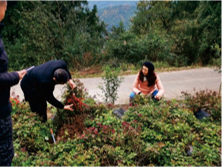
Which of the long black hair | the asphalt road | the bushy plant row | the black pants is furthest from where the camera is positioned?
the asphalt road

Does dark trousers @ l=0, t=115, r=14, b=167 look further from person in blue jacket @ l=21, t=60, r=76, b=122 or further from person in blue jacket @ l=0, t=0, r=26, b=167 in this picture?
person in blue jacket @ l=21, t=60, r=76, b=122

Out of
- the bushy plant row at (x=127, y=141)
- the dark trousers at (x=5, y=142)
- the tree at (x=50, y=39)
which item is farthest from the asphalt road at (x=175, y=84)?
the dark trousers at (x=5, y=142)

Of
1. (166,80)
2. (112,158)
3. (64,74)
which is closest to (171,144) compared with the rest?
(112,158)

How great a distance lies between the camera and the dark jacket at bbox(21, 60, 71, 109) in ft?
10.3

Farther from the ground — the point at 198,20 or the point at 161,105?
the point at 198,20

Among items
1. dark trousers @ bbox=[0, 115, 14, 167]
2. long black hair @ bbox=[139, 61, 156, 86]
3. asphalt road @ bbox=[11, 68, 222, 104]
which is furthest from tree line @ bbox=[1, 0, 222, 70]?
dark trousers @ bbox=[0, 115, 14, 167]

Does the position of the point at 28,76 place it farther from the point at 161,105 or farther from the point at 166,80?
the point at 166,80

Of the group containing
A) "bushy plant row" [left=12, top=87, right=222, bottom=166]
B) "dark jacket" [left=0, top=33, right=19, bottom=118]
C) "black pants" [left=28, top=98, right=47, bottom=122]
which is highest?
"dark jacket" [left=0, top=33, right=19, bottom=118]

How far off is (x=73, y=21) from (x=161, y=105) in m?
9.48

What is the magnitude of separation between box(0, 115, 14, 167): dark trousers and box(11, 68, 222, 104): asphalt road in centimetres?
411

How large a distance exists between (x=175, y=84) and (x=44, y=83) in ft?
17.7

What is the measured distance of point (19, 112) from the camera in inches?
149

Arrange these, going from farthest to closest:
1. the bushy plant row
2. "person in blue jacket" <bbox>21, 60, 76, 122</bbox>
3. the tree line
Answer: the tree line → "person in blue jacket" <bbox>21, 60, 76, 122</bbox> → the bushy plant row

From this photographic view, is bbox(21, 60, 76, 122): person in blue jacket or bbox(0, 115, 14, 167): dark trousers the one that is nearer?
bbox(0, 115, 14, 167): dark trousers
